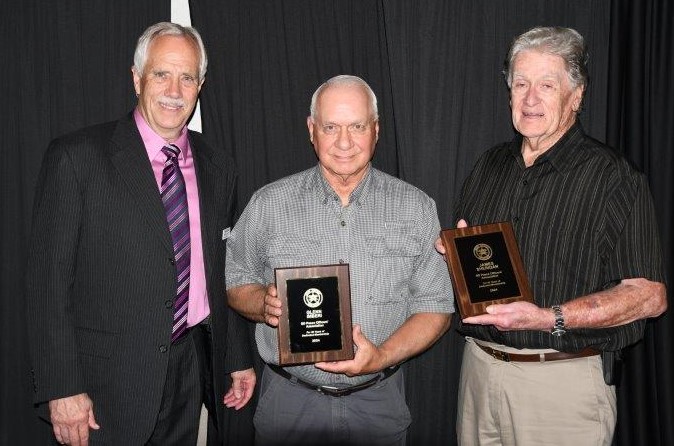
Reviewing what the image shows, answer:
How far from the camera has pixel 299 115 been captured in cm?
349

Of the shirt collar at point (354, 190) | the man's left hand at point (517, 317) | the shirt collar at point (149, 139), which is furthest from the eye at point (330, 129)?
the man's left hand at point (517, 317)

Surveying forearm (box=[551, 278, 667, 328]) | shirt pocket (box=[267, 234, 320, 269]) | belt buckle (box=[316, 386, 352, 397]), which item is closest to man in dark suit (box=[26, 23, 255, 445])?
shirt pocket (box=[267, 234, 320, 269])

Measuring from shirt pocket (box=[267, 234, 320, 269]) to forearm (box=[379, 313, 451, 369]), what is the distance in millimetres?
500

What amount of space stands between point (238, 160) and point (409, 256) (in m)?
1.23

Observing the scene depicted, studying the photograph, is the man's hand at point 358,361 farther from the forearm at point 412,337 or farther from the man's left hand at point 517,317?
the man's left hand at point 517,317

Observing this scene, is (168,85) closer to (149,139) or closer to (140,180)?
(149,139)

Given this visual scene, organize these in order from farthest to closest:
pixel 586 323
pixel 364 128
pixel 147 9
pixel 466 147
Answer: pixel 466 147, pixel 147 9, pixel 364 128, pixel 586 323

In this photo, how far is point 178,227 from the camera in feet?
9.09

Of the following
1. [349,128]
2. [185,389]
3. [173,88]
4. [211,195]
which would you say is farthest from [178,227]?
[349,128]

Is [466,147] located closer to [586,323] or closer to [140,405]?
[586,323]

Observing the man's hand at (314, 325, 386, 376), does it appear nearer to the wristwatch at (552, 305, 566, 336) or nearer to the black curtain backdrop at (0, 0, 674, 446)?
the wristwatch at (552, 305, 566, 336)

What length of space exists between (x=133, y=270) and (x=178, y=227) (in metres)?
0.28

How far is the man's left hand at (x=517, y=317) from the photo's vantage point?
97.5 inches

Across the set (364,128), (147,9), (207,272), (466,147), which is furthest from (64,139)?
(466,147)
